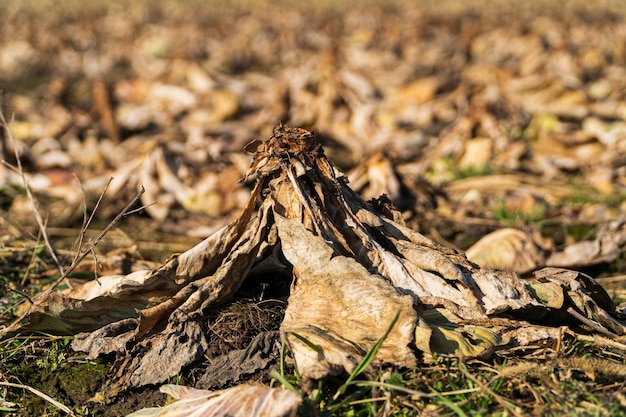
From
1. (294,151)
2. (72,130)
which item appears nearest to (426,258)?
(294,151)

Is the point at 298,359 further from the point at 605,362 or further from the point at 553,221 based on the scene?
the point at 553,221

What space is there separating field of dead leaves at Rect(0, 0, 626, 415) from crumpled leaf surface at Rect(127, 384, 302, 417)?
0.42ft

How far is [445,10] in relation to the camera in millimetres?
12484

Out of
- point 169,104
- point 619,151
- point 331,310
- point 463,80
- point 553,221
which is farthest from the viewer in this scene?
point 463,80

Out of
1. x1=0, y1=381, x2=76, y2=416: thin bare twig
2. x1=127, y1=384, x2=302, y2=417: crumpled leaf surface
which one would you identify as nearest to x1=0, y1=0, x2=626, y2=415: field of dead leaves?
x1=0, y1=381, x2=76, y2=416: thin bare twig

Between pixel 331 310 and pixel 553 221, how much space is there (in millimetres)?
2518

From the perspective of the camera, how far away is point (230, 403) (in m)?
1.83

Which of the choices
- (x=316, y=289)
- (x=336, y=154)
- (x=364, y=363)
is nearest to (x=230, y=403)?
(x=364, y=363)

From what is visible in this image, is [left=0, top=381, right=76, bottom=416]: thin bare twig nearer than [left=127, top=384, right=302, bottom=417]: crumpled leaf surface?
No

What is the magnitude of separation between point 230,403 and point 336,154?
4.03 meters

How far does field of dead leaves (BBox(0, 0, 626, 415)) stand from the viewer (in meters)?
2.16

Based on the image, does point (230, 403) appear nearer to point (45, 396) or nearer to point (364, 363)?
point (364, 363)

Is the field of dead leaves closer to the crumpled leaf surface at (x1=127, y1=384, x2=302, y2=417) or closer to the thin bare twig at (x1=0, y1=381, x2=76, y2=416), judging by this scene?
the thin bare twig at (x1=0, y1=381, x2=76, y2=416)

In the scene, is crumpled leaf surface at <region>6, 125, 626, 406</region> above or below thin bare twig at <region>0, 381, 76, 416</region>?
above
